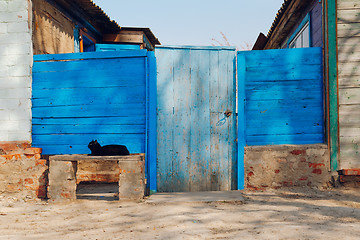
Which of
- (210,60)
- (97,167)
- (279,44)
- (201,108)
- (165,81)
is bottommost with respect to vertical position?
(97,167)

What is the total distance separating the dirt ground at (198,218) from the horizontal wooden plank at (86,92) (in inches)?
67.5

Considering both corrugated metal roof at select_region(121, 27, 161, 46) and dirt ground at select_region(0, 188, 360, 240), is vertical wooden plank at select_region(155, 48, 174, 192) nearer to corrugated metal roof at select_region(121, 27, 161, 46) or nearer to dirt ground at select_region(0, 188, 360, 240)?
dirt ground at select_region(0, 188, 360, 240)

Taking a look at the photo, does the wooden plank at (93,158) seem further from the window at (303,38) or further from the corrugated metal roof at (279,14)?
the corrugated metal roof at (279,14)

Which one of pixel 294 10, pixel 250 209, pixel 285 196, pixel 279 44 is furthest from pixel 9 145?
pixel 279 44

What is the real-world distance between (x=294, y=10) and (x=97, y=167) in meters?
5.67

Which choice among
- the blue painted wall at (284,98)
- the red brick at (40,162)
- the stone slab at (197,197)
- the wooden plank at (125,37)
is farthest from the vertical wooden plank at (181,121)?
the wooden plank at (125,37)

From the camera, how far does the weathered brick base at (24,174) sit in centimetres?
483

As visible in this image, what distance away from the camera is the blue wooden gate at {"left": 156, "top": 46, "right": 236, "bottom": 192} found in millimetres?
4867

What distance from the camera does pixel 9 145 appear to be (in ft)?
16.2

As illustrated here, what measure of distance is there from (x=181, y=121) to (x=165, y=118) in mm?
270

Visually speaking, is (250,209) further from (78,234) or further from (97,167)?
(97,167)

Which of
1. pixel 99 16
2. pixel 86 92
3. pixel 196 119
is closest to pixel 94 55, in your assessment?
pixel 86 92

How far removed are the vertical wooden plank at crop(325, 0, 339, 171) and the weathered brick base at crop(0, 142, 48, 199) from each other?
465 cm

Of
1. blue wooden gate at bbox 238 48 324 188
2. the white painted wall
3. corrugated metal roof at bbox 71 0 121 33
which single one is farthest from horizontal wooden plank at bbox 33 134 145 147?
corrugated metal roof at bbox 71 0 121 33
